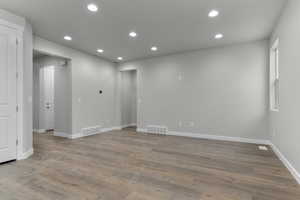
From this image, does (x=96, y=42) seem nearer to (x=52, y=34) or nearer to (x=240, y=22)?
(x=52, y=34)

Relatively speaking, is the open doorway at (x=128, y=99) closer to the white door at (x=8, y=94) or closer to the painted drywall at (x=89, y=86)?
the painted drywall at (x=89, y=86)

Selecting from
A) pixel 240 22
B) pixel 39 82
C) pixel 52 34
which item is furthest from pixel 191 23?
pixel 39 82

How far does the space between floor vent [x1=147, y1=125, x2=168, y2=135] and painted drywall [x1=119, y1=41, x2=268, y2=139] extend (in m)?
0.18

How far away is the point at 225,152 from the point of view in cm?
345

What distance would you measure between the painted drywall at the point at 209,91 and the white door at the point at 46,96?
3.44 m

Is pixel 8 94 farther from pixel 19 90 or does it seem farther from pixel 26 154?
pixel 26 154

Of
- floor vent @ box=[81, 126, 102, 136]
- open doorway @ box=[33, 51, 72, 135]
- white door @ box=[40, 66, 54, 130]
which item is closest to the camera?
open doorway @ box=[33, 51, 72, 135]

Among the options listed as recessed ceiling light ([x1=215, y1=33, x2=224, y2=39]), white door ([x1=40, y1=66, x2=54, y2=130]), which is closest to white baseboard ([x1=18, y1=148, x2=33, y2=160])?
white door ([x1=40, y1=66, x2=54, y2=130])

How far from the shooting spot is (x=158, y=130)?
18.1 ft

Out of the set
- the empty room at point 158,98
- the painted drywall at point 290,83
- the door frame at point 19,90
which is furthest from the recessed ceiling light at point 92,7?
the painted drywall at point 290,83

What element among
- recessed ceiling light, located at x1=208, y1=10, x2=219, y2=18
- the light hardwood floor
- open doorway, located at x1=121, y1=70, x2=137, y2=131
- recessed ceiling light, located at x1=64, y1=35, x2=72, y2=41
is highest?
recessed ceiling light, located at x1=64, y1=35, x2=72, y2=41

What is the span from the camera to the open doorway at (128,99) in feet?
22.5

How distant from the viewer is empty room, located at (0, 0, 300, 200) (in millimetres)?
2164

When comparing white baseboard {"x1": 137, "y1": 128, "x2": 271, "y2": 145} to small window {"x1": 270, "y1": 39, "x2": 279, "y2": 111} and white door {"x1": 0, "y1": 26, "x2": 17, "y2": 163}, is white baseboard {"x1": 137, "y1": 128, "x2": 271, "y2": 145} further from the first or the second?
white door {"x1": 0, "y1": 26, "x2": 17, "y2": 163}
